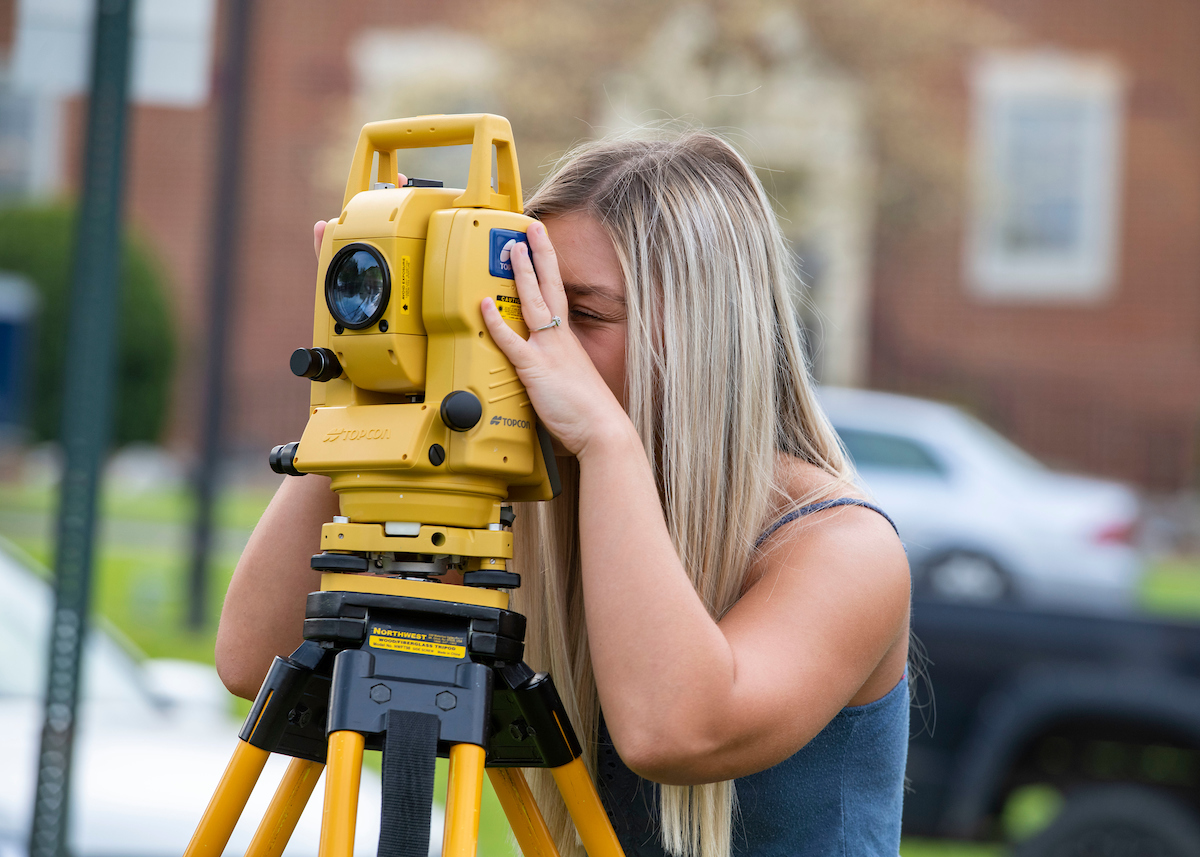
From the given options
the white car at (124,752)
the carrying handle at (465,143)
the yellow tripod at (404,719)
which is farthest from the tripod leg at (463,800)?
the white car at (124,752)

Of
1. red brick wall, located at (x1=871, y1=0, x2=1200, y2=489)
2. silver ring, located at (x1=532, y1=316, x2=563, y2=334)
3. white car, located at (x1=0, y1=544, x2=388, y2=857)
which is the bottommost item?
white car, located at (x1=0, y1=544, x2=388, y2=857)

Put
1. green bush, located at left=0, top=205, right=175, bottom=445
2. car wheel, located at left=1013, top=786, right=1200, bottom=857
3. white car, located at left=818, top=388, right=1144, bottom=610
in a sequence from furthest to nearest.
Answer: green bush, located at left=0, top=205, right=175, bottom=445 → white car, located at left=818, top=388, right=1144, bottom=610 → car wheel, located at left=1013, top=786, right=1200, bottom=857

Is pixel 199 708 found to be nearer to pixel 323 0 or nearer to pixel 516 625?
pixel 516 625

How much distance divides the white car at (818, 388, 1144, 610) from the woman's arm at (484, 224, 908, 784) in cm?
748

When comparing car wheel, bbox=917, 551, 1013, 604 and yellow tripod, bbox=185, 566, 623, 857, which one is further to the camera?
car wheel, bbox=917, 551, 1013, 604

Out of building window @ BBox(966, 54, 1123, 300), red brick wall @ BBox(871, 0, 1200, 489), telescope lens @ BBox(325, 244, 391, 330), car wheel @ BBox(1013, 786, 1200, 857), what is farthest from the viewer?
building window @ BBox(966, 54, 1123, 300)

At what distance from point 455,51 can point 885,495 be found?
7316mm

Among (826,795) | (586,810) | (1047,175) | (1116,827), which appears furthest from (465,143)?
(1047,175)

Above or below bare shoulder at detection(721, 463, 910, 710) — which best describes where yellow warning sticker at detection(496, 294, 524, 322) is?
above

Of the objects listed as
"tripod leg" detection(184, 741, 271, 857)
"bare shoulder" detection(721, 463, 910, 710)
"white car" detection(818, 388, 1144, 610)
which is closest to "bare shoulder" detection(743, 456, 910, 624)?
"bare shoulder" detection(721, 463, 910, 710)

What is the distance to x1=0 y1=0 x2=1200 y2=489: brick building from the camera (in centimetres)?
1436

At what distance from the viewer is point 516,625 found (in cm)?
146

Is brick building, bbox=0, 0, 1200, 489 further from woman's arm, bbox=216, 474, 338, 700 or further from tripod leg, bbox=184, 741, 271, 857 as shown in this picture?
tripod leg, bbox=184, 741, 271, 857

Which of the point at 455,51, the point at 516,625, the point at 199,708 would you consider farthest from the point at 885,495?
the point at 516,625
